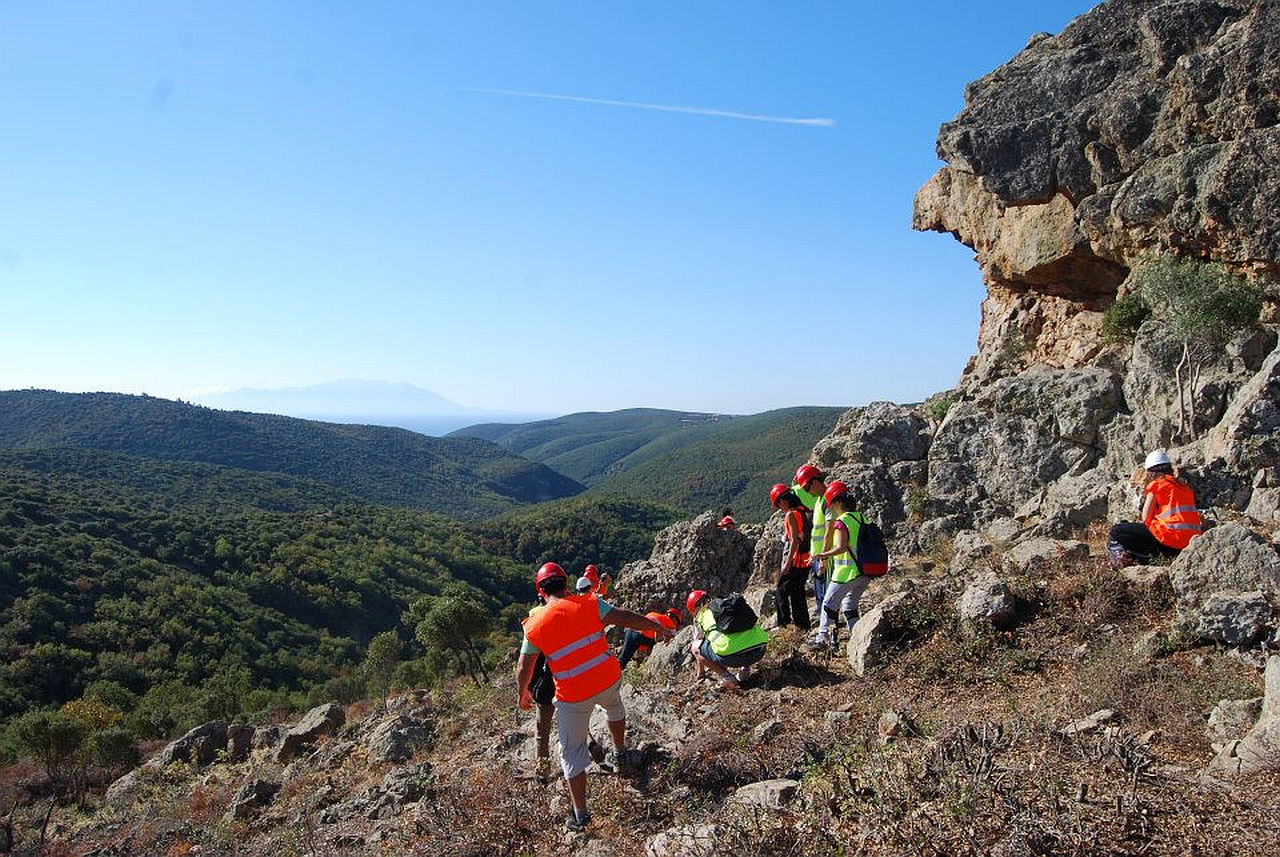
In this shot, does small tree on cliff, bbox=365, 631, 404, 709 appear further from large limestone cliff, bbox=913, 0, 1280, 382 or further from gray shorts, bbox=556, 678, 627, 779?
gray shorts, bbox=556, 678, 627, 779

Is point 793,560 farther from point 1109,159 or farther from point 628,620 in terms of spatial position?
point 1109,159

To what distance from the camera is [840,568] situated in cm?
790

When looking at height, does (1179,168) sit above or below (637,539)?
above

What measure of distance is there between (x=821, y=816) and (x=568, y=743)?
190 centimetres

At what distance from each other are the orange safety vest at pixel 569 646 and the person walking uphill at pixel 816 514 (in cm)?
347

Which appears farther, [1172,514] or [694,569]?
[694,569]

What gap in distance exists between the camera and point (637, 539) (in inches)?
2857

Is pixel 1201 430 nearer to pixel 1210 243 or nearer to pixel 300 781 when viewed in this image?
pixel 1210 243

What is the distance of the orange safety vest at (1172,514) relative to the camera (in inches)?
296

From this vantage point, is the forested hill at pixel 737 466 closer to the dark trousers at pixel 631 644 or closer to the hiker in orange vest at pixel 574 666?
the dark trousers at pixel 631 644

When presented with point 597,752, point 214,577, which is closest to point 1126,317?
point 597,752

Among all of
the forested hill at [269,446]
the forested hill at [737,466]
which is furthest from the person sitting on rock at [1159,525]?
the forested hill at [269,446]

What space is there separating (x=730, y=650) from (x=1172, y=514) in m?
4.73

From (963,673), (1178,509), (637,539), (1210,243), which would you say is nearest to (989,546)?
(1178,509)
